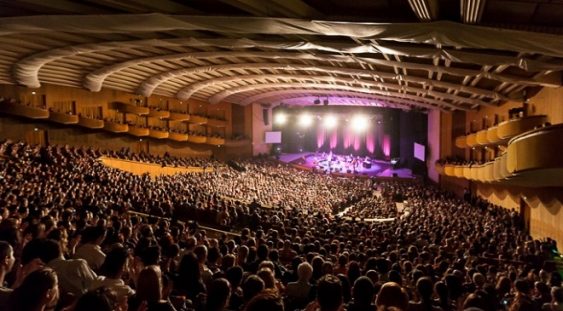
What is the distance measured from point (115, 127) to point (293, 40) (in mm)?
19293

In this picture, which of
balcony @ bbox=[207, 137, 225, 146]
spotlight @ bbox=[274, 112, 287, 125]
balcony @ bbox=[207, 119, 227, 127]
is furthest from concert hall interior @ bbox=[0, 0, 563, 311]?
spotlight @ bbox=[274, 112, 287, 125]

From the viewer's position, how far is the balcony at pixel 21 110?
78.8ft

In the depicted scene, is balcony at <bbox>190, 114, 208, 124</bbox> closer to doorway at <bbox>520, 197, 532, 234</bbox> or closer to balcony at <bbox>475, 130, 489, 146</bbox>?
balcony at <bbox>475, 130, 489, 146</bbox>

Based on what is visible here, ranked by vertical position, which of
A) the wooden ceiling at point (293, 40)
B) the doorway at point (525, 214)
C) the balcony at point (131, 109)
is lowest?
the doorway at point (525, 214)

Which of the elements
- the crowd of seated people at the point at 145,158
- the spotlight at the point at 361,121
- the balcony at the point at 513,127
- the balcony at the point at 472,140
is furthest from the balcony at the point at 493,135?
the spotlight at the point at 361,121

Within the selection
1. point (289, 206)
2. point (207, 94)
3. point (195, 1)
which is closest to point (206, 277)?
point (195, 1)

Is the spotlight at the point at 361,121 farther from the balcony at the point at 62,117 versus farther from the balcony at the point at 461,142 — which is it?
the balcony at the point at 62,117

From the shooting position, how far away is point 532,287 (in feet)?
22.9

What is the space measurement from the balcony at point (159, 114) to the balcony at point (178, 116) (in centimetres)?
76

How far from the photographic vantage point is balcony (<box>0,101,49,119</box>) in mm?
24028

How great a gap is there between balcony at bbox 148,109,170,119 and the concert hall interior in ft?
3.27

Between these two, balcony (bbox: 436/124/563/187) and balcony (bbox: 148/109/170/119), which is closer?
balcony (bbox: 436/124/563/187)

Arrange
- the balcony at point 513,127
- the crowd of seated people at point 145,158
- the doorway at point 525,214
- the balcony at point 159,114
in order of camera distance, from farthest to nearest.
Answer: the balcony at point 159,114
the crowd of seated people at point 145,158
the doorway at point 525,214
the balcony at point 513,127

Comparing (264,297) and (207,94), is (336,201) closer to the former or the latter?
(207,94)
